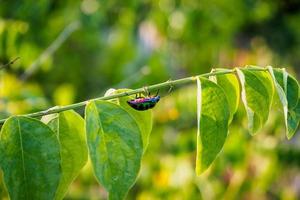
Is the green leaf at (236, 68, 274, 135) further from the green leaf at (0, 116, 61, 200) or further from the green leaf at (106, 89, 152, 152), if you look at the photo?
the green leaf at (0, 116, 61, 200)

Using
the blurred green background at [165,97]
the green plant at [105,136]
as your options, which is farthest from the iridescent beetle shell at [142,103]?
the blurred green background at [165,97]

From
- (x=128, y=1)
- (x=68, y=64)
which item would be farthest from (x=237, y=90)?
(x=68, y=64)

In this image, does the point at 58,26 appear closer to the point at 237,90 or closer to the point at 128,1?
the point at 128,1

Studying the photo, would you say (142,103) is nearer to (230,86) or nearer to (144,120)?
(144,120)

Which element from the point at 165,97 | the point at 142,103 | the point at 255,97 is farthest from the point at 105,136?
the point at 165,97

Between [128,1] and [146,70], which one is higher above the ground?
[128,1]

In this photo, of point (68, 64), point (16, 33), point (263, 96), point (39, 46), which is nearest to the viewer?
point (263, 96)
